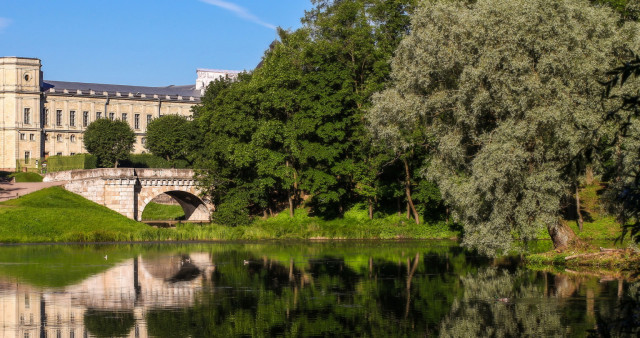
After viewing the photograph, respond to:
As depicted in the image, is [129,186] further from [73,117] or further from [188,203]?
[73,117]

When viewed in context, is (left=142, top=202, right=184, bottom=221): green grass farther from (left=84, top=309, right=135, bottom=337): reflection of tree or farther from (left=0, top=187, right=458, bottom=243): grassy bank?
(left=84, top=309, right=135, bottom=337): reflection of tree

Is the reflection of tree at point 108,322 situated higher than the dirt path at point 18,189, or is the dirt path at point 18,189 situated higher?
the dirt path at point 18,189

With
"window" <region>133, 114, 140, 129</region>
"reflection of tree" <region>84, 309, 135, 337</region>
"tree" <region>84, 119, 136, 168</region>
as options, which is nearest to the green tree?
"reflection of tree" <region>84, 309, 135, 337</region>

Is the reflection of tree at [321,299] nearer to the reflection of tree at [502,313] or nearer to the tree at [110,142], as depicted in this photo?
the reflection of tree at [502,313]

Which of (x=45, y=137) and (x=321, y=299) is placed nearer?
(x=321, y=299)

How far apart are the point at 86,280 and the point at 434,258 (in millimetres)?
16264

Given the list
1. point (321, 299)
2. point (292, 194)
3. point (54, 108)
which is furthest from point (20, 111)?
point (321, 299)

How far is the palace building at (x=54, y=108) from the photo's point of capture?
109m

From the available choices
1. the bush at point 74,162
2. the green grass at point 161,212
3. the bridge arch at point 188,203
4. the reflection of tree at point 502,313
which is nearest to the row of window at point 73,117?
the bush at point 74,162

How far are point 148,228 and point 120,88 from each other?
243ft

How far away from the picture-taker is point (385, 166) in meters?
54.8

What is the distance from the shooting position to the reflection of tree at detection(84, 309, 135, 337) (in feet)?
68.4

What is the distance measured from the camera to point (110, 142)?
98.5 metres

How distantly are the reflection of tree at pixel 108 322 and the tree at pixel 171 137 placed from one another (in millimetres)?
67021
